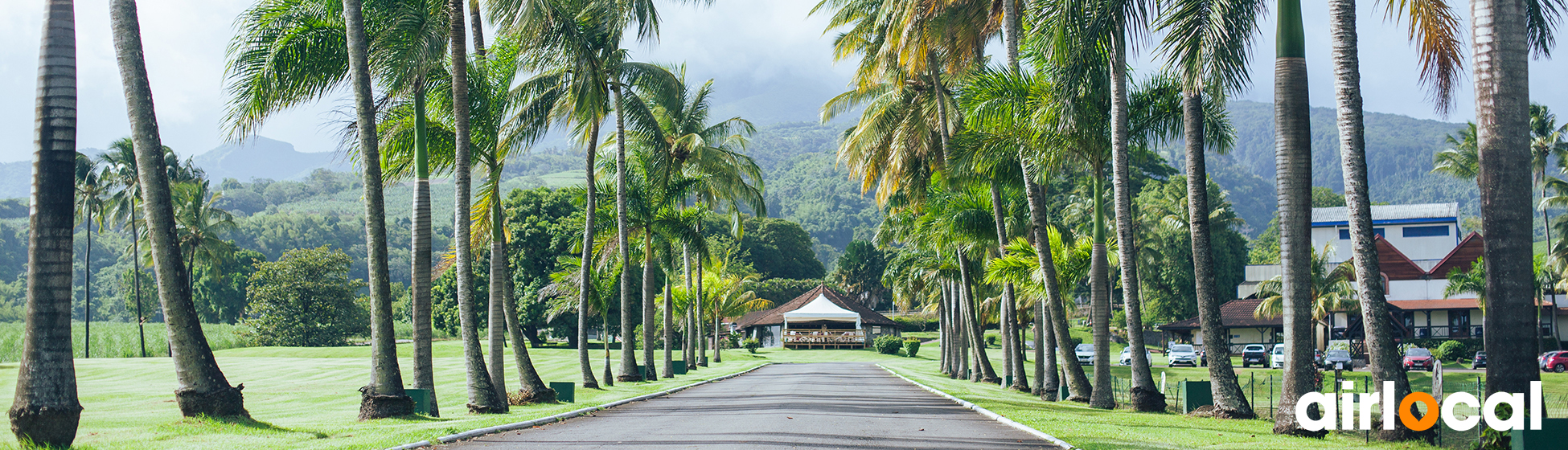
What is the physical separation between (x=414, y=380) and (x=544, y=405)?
310 centimetres

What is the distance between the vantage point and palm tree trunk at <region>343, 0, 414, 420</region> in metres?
14.1

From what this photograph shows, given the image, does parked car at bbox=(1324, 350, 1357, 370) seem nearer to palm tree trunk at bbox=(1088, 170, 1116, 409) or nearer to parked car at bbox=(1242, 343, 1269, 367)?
parked car at bbox=(1242, 343, 1269, 367)

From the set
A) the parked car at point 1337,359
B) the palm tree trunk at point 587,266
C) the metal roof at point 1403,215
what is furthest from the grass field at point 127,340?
the metal roof at point 1403,215

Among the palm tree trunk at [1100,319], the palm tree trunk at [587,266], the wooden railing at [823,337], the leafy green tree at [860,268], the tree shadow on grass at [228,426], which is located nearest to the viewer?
the tree shadow on grass at [228,426]

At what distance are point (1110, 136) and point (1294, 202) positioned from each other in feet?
25.1

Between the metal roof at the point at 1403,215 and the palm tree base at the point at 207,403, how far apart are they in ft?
229

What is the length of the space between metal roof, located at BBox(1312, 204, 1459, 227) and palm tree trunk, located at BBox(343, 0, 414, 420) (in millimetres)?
67148

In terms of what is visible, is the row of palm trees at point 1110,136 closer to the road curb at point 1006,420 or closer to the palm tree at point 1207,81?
the palm tree at point 1207,81

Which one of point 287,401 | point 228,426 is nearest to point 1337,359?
point 287,401

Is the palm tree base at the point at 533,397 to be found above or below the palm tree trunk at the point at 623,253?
below

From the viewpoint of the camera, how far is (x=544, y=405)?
725 inches

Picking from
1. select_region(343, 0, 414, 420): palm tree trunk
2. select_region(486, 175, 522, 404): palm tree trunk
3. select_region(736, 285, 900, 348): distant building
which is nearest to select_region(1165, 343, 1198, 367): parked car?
select_region(736, 285, 900, 348): distant building

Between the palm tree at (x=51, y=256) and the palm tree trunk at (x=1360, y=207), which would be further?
the palm tree trunk at (x=1360, y=207)

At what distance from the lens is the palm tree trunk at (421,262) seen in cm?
1549
